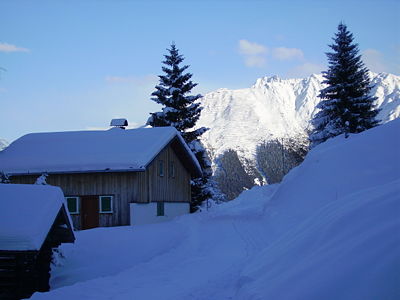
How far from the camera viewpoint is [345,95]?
3291cm

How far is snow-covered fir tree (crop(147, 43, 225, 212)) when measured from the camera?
115ft

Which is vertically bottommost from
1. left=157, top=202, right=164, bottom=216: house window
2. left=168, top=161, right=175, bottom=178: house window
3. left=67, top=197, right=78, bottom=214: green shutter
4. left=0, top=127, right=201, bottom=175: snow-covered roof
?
left=157, top=202, right=164, bottom=216: house window

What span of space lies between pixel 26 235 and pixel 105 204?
46.9 ft

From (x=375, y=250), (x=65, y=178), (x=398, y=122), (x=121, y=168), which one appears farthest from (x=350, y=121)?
(x=375, y=250)

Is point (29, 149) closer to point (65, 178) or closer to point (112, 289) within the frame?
point (65, 178)

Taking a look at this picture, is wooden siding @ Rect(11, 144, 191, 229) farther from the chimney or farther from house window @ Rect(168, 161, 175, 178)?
the chimney

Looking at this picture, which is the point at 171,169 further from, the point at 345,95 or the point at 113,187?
the point at 345,95

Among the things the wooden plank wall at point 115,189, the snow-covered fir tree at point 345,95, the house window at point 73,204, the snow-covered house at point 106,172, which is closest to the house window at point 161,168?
the snow-covered house at point 106,172

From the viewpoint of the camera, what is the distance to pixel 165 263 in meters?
14.9

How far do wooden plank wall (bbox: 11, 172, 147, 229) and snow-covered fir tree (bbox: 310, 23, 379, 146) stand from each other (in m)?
15.5

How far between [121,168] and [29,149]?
7859 mm

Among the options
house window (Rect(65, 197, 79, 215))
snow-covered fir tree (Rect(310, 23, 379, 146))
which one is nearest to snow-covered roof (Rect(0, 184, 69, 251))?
house window (Rect(65, 197, 79, 215))

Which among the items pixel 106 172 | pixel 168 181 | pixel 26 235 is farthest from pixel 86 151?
pixel 26 235

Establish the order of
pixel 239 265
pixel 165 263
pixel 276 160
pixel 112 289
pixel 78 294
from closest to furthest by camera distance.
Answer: pixel 78 294 → pixel 112 289 → pixel 239 265 → pixel 165 263 → pixel 276 160
